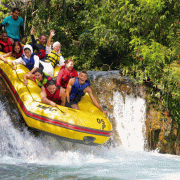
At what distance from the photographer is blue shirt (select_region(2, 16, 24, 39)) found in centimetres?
639

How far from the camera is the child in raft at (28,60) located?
17.4ft

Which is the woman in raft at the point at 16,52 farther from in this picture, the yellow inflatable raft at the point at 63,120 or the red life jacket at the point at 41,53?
the yellow inflatable raft at the point at 63,120

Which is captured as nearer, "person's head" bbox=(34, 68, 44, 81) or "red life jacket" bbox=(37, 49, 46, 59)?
"person's head" bbox=(34, 68, 44, 81)

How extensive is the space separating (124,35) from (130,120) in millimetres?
3446

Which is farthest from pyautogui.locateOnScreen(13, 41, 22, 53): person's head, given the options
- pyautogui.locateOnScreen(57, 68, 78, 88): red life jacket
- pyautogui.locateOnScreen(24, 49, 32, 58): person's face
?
pyautogui.locateOnScreen(57, 68, 78, 88): red life jacket

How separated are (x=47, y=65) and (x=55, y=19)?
16.7 ft

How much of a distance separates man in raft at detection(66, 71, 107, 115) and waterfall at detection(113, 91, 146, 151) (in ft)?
5.42

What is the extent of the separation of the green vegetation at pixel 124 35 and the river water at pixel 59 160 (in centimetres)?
198

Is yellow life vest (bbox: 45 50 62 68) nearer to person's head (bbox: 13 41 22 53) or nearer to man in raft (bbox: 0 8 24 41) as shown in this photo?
person's head (bbox: 13 41 22 53)

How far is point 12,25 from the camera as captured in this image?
6449mm

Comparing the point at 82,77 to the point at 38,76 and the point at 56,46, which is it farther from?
the point at 56,46

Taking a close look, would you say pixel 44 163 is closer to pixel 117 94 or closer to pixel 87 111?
pixel 87 111

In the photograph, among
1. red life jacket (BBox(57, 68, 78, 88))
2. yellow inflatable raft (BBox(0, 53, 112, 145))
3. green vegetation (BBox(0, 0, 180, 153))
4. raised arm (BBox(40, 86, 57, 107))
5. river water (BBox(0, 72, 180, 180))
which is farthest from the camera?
green vegetation (BBox(0, 0, 180, 153))

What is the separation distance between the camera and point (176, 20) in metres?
7.52
